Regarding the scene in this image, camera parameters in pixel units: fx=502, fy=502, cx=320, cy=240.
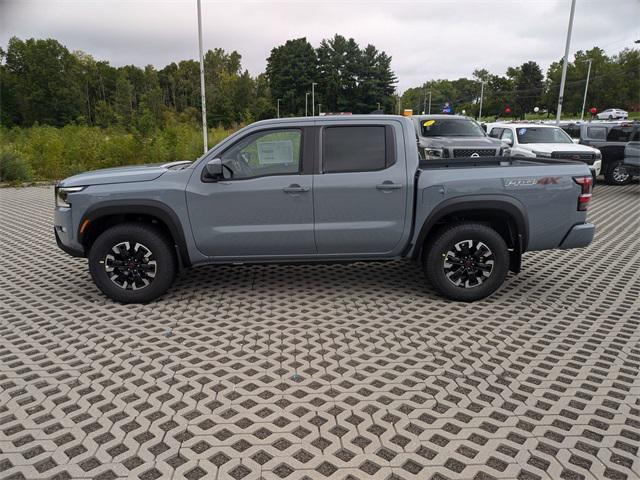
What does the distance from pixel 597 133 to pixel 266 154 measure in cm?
1471

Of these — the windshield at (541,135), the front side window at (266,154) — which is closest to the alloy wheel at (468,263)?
the front side window at (266,154)

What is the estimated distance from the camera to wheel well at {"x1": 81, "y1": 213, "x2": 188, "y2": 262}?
16.7ft

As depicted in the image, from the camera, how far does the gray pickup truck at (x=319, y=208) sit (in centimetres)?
492

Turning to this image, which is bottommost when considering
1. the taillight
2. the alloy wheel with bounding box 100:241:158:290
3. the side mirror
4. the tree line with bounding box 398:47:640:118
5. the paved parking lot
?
the paved parking lot

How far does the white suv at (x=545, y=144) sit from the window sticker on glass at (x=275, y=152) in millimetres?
9461

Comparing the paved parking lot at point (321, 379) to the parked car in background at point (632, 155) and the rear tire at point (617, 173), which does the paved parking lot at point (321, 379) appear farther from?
the rear tire at point (617, 173)

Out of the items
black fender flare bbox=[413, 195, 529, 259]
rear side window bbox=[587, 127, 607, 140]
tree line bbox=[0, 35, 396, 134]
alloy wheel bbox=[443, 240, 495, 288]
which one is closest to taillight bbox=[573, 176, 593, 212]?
black fender flare bbox=[413, 195, 529, 259]

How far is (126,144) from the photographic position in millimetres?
16672

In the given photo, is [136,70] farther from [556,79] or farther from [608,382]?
[608,382]

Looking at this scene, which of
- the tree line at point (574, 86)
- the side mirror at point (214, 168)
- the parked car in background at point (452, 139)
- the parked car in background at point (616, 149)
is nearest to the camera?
the side mirror at point (214, 168)

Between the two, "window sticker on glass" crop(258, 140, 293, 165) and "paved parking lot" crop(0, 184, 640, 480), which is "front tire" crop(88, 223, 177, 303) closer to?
"paved parking lot" crop(0, 184, 640, 480)

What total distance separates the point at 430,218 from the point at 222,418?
9.21ft

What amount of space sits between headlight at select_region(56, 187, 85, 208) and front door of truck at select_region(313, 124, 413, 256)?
2.40 metres

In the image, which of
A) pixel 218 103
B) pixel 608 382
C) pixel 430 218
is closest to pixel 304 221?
pixel 430 218
